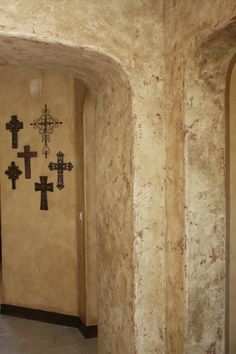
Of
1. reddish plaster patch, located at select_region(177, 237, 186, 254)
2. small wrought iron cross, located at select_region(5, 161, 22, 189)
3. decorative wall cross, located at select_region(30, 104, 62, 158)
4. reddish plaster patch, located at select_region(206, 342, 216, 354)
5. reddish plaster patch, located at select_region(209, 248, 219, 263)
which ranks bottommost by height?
reddish plaster patch, located at select_region(206, 342, 216, 354)

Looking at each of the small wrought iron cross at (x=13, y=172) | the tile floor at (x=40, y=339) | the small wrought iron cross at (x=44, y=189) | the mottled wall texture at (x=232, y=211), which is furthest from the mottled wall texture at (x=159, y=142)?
the small wrought iron cross at (x=13, y=172)

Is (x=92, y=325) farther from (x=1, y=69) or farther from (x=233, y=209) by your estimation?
(x=1, y=69)

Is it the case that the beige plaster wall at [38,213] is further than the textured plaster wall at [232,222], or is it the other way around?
the beige plaster wall at [38,213]

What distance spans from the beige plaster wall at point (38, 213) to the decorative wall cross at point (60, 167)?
0.15 feet

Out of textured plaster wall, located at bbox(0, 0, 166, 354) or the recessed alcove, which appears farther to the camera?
the recessed alcove

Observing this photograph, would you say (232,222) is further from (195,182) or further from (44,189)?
(44,189)

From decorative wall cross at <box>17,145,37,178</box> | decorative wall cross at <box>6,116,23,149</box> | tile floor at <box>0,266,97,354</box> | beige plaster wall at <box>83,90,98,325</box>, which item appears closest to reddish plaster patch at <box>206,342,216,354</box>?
tile floor at <box>0,266,97,354</box>

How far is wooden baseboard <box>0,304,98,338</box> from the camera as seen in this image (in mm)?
3734

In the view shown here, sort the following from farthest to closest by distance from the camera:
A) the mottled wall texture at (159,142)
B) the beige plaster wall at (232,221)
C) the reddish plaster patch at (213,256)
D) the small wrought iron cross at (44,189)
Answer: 1. the small wrought iron cross at (44,189)
2. the beige plaster wall at (232,221)
3. the reddish plaster patch at (213,256)
4. the mottled wall texture at (159,142)

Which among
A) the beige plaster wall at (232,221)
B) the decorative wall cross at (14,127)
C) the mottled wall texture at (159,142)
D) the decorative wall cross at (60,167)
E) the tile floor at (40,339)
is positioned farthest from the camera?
the decorative wall cross at (14,127)

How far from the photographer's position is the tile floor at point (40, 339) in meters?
3.47

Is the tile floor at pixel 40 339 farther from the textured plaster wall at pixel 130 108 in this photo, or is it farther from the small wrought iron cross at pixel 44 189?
the textured plaster wall at pixel 130 108

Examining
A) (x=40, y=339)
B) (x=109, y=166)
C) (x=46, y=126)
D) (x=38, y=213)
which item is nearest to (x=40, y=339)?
(x=40, y=339)

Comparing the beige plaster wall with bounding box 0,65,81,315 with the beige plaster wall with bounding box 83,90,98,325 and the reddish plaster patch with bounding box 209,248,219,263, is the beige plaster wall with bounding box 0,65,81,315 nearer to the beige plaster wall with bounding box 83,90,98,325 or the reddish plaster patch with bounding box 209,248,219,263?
the beige plaster wall with bounding box 83,90,98,325
